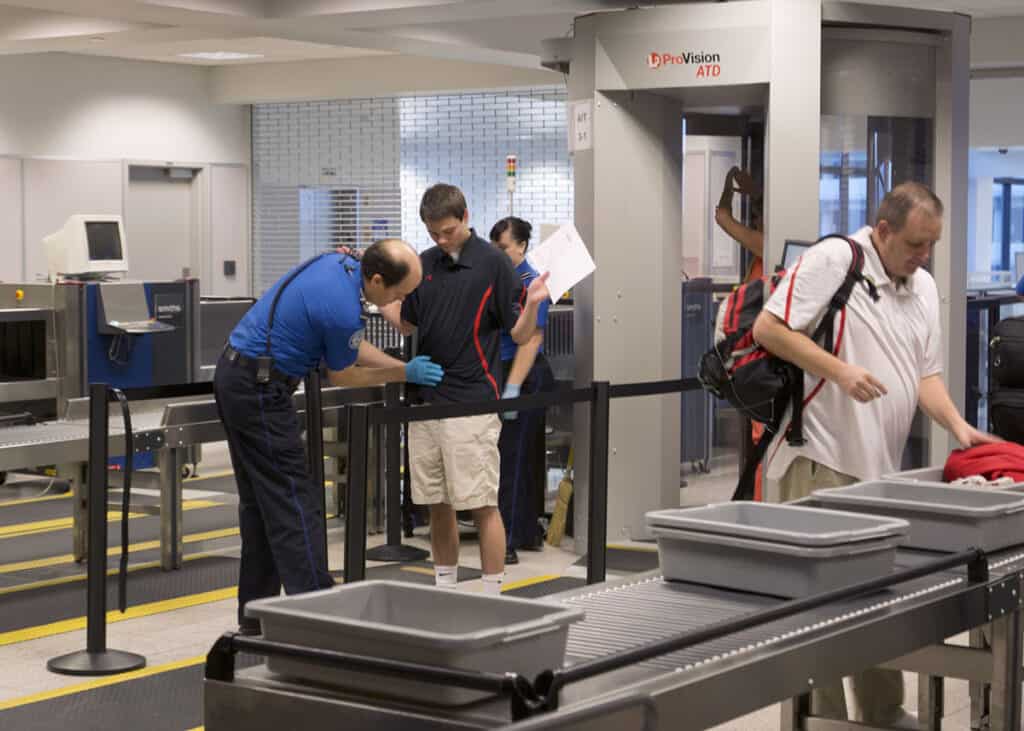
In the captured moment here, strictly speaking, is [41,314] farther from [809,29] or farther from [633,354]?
[809,29]

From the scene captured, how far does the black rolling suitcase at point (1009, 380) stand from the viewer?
4.51 meters

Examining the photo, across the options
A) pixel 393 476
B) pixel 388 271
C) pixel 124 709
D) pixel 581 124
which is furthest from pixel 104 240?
pixel 124 709

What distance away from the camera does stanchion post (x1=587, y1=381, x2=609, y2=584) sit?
5426 mm

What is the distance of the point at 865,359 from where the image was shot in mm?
4305

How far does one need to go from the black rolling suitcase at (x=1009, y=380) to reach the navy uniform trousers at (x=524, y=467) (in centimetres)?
339

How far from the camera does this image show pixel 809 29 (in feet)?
23.2

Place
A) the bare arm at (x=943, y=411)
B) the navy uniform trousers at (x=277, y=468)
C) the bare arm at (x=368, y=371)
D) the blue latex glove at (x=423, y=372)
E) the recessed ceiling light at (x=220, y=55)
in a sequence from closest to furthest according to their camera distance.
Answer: the bare arm at (x=943, y=411), the navy uniform trousers at (x=277, y=468), the bare arm at (x=368, y=371), the blue latex glove at (x=423, y=372), the recessed ceiling light at (x=220, y=55)

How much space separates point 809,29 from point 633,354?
5.77 ft

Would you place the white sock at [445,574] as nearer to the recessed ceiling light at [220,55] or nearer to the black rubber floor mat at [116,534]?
the black rubber floor mat at [116,534]

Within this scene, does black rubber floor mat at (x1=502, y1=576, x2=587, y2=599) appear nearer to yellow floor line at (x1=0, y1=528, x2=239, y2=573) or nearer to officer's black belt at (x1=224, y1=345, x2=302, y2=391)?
officer's black belt at (x1=224, y1=345, x2=302, y2=391)

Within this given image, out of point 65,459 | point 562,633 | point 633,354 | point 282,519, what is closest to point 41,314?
point 65,459

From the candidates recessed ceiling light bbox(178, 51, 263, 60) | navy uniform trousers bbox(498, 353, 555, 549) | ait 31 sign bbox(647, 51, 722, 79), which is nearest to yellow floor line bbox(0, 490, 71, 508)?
navy uniform trousers bbox(498, 353, 555, 549)

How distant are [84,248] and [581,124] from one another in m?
4.58

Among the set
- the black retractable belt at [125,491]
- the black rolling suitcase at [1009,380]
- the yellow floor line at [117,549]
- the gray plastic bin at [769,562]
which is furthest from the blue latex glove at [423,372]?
the gray plastic bin at [769,562]
